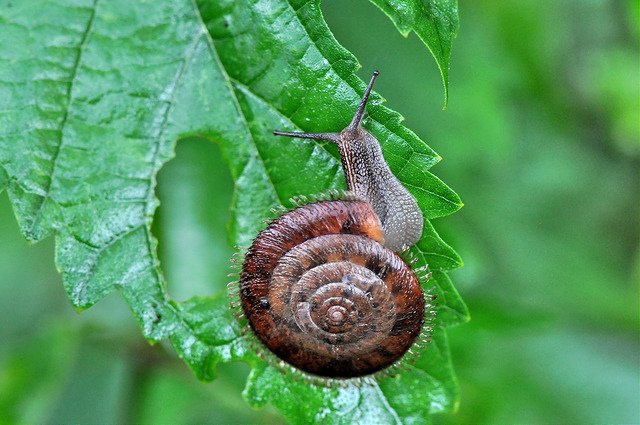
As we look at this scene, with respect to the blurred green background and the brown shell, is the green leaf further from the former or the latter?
the blurred green background

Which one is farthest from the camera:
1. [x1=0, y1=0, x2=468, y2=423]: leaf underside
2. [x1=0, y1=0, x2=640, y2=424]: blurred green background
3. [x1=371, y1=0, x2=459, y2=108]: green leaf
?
[x1=0, y1=0, x2=640, y2=424]: blurred green background

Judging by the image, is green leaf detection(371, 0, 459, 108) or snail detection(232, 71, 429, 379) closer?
green leaf detection(371, 0, 459, 108)

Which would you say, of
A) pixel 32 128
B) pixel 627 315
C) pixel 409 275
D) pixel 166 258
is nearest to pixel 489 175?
pixel 627 315

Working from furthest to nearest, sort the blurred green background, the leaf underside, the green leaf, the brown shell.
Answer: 1. the blurred green background
2. the leaf underside
3. the brown shell
4. the green leaf

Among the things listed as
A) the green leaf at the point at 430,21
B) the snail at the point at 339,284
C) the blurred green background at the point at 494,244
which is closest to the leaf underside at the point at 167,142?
the snail at the point at 339,284

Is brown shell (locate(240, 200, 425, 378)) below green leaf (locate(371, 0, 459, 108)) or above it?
below

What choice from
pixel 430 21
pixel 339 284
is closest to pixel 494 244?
pixel 339 284

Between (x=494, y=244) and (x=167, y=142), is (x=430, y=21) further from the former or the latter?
(x=494, y=244)

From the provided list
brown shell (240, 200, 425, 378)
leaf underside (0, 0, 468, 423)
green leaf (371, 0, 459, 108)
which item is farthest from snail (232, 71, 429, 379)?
green leaf (371, 0, 459, 108)
